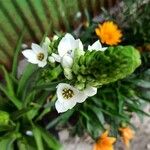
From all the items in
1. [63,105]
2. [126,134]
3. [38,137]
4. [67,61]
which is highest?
[67,61]

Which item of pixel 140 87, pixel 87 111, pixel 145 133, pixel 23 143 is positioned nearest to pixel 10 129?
pixel 23 143

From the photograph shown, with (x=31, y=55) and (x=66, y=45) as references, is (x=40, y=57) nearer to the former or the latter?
(x=31, y=55)

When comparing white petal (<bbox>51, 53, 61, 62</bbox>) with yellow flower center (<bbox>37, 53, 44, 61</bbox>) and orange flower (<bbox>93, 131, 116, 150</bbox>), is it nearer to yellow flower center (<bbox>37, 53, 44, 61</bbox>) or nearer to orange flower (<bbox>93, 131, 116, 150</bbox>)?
yellow flower center (<bbox>37, 53, 44, 61</bbox>)

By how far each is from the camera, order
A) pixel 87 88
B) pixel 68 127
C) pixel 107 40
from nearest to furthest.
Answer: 1. pixel 87 88
2. pixel 107 40
3. pixel 68 127

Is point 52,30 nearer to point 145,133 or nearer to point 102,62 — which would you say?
point 145,133

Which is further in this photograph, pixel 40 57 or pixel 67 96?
pixel 40 57

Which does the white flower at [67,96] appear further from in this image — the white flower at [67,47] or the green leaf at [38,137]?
the green leaf at [38,137]

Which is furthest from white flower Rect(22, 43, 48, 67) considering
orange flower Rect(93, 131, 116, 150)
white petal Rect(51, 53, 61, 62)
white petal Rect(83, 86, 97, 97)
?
orange flower Rect(93, 131, 116, 150)

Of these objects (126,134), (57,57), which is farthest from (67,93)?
(126,134)
